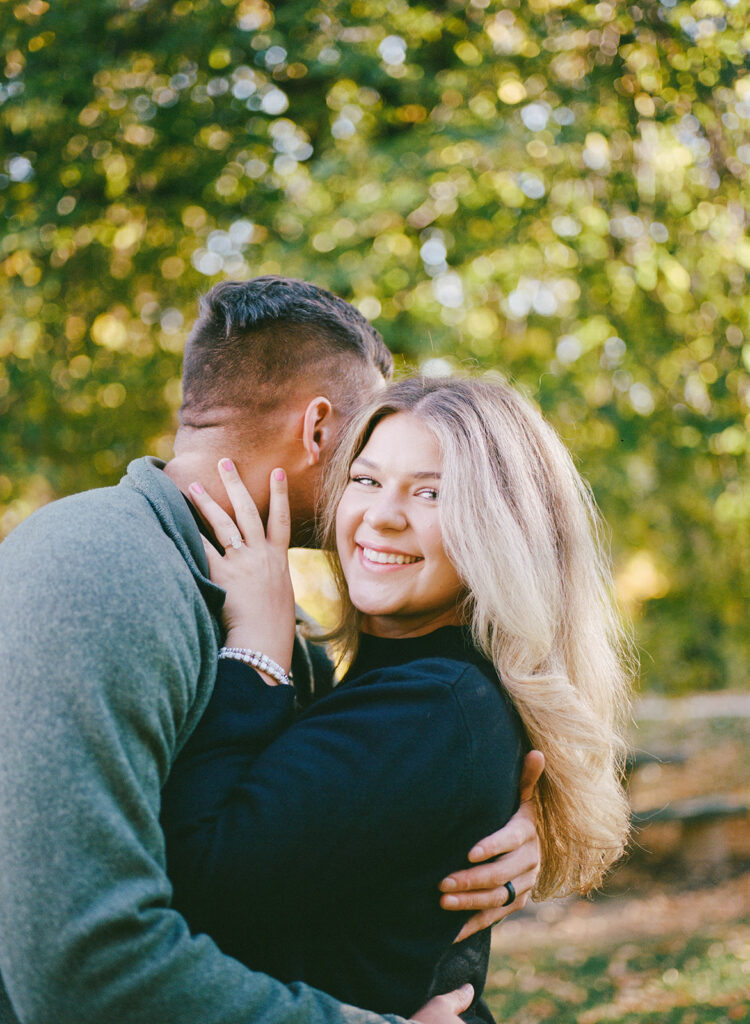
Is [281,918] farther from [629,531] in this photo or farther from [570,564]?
[629,531]

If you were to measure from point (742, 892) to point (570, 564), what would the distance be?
29.6ft

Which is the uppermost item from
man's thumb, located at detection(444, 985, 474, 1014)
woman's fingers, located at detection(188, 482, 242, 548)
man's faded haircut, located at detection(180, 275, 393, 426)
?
man's faded haircut, located at detection(180, 275, 393, 426)

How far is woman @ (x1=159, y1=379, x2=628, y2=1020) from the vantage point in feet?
5.87

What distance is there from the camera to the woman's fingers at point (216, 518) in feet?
7.79

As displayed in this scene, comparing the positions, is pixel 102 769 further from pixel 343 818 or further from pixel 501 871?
pixel 501 871

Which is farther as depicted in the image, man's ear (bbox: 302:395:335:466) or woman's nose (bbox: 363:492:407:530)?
man's ear (bbox: 302:395:335:466)

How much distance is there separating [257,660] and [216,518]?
475mm

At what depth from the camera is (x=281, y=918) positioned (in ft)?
5.94

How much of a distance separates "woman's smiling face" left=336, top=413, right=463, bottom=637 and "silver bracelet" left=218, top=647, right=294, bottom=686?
14.3 inches

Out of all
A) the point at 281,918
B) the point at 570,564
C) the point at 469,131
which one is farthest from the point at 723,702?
the point at 281,918

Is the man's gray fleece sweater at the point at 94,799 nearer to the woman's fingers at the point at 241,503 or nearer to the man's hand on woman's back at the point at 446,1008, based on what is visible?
the man's hand on woman's back at the point at 446,1008

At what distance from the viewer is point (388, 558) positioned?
7.87ft

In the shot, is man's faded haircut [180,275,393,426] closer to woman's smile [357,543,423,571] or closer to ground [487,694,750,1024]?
woman's smile [357,543,423,571]

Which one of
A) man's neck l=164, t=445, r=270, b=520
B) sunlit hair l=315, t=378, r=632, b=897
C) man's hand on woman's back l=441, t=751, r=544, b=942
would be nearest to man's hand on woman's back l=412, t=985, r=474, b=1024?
man's hand on woman's back l=441, t=751, r=544, b=942
